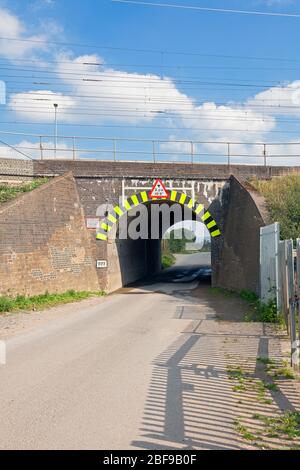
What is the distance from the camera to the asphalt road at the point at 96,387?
A: 434 cm

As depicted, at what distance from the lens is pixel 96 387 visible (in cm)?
605

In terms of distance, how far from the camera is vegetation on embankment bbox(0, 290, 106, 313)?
554 inches

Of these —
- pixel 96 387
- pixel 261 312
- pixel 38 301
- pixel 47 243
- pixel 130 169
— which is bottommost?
pixel 38 301

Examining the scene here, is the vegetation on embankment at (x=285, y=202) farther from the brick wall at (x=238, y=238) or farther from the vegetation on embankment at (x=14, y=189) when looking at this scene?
the vegetation on embankment at (x=14, y=189)

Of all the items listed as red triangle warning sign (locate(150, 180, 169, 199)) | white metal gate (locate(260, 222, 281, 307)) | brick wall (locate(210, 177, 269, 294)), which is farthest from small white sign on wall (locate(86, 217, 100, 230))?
white metal gate (locate(260, 222, 281, 307))

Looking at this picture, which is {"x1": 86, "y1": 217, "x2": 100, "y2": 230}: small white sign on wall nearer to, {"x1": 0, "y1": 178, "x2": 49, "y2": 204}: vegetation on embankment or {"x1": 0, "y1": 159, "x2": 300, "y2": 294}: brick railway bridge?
{"x1": 0, "y1": 159, "x2": 300, "y2": 294}: brick railway bridge

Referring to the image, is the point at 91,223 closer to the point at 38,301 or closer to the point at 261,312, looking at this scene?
the point at 38,301

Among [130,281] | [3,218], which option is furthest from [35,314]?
[130,281]

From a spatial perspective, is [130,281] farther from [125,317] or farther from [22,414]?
[22,414]

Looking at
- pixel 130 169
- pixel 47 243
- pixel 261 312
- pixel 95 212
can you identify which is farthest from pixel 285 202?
pixel 47 243

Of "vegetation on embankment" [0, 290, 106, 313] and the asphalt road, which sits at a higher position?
the asphalt road

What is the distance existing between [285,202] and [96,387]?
1278cm

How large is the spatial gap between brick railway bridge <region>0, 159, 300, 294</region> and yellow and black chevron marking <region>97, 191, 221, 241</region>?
171mm

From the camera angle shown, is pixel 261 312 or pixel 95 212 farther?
pixel 95 212
